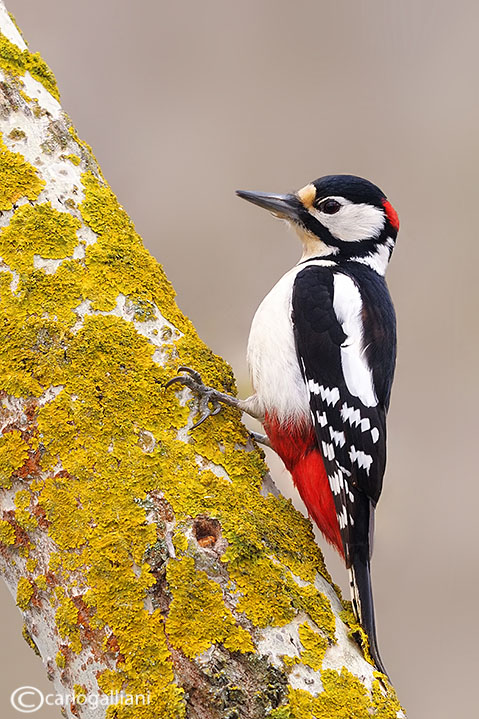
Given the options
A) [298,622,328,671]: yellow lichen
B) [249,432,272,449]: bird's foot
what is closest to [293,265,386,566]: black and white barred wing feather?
[249,432,272,449]: bird's foot

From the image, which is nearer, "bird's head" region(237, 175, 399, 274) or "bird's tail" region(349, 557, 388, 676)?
"bird's tail" region(349, 557, 388, 676)

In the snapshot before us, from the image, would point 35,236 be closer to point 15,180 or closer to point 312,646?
point 15,180

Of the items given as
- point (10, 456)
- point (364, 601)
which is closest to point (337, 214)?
point (364, 601)

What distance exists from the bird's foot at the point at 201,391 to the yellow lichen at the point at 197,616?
0.95 ft

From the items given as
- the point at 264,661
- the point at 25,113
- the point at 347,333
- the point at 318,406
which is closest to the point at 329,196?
the point at 347,333

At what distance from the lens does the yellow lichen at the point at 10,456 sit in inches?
49.3

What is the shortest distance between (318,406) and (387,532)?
1.36 meters

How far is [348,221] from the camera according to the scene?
2055mm

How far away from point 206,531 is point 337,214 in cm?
109

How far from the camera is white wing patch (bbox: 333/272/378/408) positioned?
1729mm

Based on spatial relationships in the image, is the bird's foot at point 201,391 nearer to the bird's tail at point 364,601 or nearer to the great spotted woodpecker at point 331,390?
the great spotted woodpecker at point 331,390

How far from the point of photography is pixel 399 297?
321cm

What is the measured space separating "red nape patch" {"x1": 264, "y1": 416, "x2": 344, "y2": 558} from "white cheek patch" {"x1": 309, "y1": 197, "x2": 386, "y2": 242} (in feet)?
1.94

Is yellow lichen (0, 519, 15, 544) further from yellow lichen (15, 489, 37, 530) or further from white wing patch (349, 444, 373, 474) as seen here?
white wing patch (349, 444, 373, 474)
